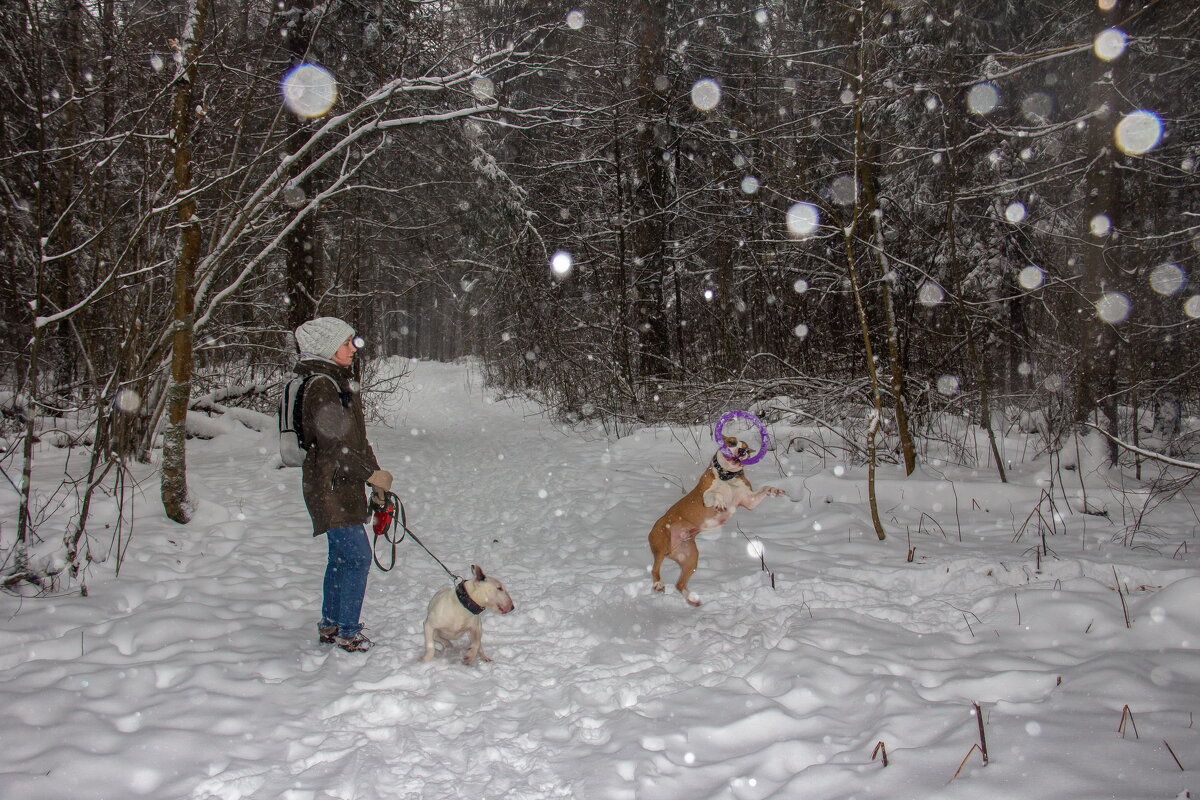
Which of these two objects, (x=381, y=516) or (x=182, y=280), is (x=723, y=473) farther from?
(x=182, y=280)

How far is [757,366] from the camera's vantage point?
11188 millimetres

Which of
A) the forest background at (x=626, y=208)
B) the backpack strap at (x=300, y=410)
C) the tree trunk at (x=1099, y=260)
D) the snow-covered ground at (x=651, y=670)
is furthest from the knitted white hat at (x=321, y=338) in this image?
the tree trunk at (x=1099, y=260)

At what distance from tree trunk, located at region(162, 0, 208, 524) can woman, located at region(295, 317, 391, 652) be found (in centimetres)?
192

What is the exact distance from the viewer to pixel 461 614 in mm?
3674

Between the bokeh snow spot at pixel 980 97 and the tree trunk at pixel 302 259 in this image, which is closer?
the bokeh snow spot at pixel 980 97

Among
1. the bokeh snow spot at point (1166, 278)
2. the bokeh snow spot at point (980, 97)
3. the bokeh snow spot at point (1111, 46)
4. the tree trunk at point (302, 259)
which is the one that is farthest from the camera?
the tree trunk at point (302, 259)

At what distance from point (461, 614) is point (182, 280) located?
13.5ft

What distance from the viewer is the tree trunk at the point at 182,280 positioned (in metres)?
5.11

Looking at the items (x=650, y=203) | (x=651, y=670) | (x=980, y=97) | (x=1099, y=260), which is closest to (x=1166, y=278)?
(x=1099, y=260)

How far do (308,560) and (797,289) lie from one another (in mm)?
9106

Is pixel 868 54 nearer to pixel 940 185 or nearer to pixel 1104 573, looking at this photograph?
pixel 1104 573

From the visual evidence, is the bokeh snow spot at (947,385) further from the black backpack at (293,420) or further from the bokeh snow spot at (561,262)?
the bokeh snow spot at (561,262)

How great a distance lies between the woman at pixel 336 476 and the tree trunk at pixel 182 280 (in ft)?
6.29

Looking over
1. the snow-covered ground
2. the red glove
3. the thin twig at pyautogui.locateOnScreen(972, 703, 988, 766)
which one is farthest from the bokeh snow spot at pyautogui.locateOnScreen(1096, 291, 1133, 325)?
the red glove
